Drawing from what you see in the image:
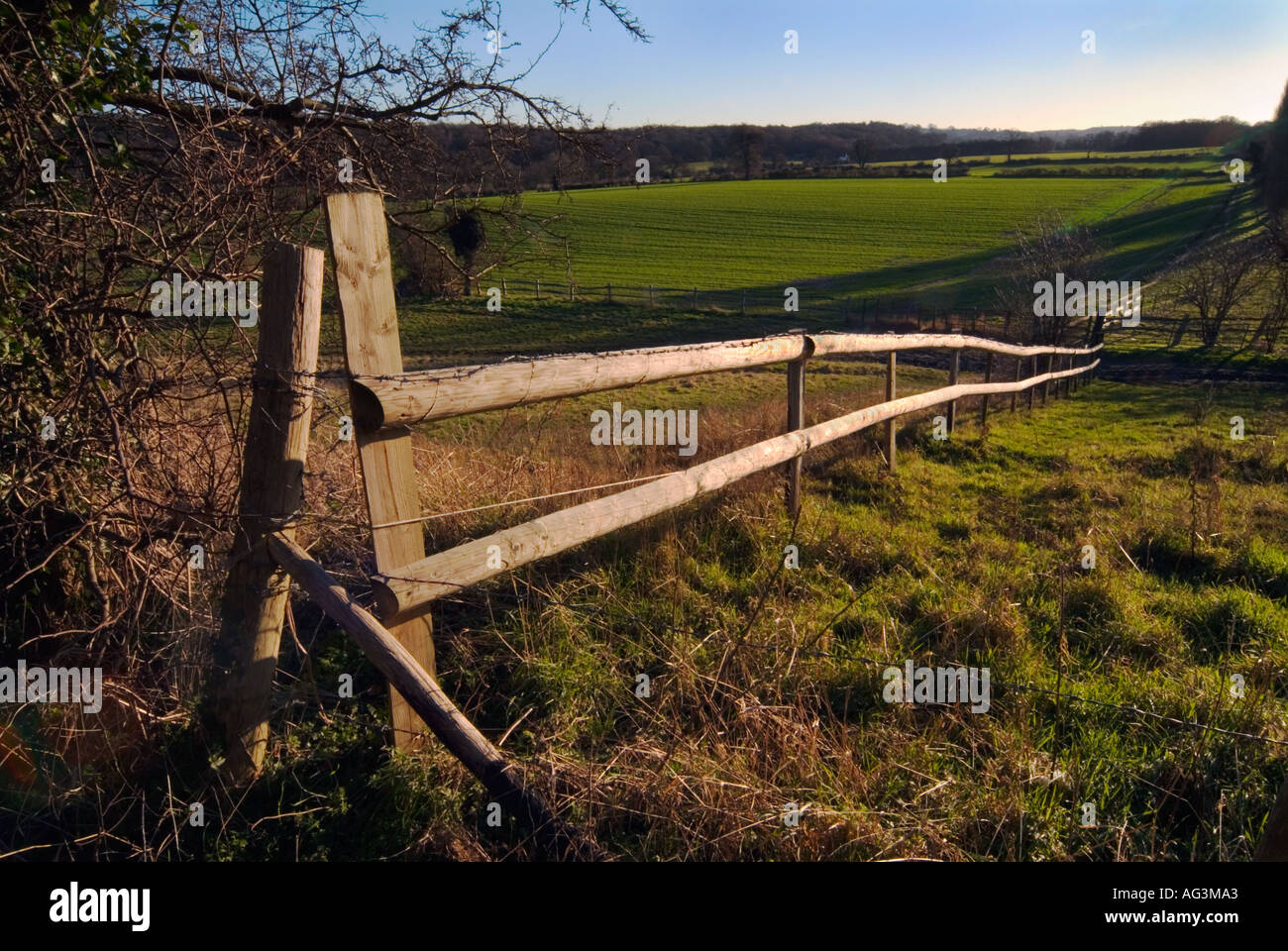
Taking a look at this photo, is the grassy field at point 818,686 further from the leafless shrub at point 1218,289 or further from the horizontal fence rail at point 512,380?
the leafless shrub at point 1218,289

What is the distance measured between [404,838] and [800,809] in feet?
4.05

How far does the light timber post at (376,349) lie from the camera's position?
2.65m

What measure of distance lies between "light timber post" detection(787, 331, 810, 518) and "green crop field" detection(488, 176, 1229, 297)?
3198cm

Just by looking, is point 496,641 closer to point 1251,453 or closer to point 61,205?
point 61,205

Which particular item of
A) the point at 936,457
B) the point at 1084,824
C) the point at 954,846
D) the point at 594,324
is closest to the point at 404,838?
the point at 954,846

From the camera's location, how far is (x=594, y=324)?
32906 millimetres

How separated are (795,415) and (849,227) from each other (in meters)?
54.1

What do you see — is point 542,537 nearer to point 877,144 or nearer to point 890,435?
point 890,435

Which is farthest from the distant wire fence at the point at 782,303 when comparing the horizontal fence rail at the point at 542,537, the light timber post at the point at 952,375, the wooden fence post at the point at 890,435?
the horizontal fence rail at the point at 542,537

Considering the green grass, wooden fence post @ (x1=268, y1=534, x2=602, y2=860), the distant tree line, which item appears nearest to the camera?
wooden fence post @ (x1=268, y1=534, x2=602, y2=860)

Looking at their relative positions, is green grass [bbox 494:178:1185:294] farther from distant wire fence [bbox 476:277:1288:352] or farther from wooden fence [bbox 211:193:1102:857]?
wooden fence [bbox 211:193:1102:857]

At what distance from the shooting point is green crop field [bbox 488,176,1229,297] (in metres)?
43.4

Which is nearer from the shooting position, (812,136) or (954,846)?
(954,846)

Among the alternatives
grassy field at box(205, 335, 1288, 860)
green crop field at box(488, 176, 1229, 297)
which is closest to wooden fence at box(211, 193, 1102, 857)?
grassy field at box(205, 335, 1288, 860)
